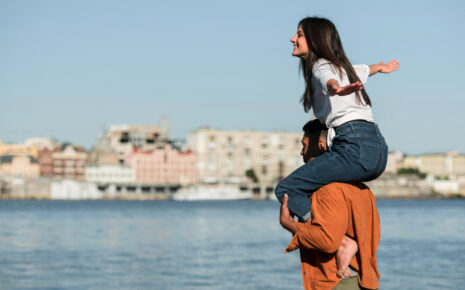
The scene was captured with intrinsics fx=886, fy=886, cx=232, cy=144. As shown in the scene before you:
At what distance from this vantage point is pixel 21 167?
163 m

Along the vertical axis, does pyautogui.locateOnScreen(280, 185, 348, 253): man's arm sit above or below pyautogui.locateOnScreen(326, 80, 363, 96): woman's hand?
below

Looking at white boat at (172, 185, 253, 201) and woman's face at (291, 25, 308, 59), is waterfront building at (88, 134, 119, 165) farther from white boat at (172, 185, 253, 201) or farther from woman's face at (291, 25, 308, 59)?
woman's face at (291, 25, 308, 59)

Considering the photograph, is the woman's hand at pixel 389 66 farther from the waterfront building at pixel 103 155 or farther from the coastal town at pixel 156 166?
the waterfront building at pixel 103 155

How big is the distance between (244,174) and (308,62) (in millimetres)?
165432

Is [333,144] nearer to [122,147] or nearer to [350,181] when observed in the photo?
[350,181]

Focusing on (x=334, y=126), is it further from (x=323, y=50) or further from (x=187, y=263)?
(x=187, y=263)

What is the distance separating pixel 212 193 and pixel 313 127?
14815 centimetres

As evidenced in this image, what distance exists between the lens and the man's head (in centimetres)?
383

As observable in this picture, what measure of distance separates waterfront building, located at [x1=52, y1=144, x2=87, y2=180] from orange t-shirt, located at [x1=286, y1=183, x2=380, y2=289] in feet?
524

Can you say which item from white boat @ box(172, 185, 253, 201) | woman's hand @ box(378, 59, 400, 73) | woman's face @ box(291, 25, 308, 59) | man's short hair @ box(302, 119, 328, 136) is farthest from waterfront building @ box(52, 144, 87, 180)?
woman's face @ box(291, 25, 308, 59)

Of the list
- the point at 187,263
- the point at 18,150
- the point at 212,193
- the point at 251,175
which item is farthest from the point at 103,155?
the point at 187,263

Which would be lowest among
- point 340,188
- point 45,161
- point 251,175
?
point 251,175

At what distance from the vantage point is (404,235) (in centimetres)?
4881

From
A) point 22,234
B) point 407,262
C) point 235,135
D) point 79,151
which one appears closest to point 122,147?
point 79,151
